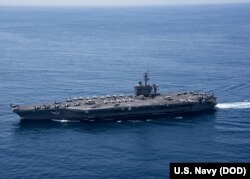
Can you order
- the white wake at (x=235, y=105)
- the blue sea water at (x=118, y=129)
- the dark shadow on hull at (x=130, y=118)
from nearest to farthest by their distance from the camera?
1. the blue sea water at (x=118, y=129)
2. the dark shadow on hull at (x=130, y=118)
3. the white wake at (x=235, y=105)

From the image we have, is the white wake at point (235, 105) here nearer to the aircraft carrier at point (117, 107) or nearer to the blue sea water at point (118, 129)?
the blue sea water at point (118, 129)

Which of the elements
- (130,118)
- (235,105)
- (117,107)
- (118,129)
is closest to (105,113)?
(117,107)

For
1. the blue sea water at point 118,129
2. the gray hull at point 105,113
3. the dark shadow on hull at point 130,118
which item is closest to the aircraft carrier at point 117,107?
the gray hull at point 105,113

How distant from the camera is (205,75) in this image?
151 metres

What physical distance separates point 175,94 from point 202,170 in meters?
76.2

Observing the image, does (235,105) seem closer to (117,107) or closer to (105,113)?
(117,107)

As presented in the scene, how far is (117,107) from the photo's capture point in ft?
364

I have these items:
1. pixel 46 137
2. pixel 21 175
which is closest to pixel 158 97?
pixel 46 137

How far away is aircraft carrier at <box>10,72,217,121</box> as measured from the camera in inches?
4321

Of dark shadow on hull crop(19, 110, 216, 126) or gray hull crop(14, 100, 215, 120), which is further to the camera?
gray hull crop(14, 100, 215, 120)

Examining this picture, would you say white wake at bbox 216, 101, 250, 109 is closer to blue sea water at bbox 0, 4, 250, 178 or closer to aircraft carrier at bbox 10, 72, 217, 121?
blue sea water at bbox 0, 4, 250, 178

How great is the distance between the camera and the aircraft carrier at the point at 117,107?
109750 mm

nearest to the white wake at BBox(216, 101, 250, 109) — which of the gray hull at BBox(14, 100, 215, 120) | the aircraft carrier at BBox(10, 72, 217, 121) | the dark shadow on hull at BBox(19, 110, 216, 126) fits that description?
the aircraft carrier at BBox(10, 72, 217, 121)

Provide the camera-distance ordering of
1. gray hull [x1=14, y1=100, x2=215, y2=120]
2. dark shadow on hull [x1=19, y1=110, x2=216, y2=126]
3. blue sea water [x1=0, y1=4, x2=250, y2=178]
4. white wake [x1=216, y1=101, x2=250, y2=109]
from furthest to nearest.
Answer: white wake [x1=216, y1=101, x2=250, y2=109]
gray hull [x1=14, y1=100, x2=215, y2=120]
dark shadow on hull [x1=19, y1=110, x2=216, y2=126]
blue sea water [x1=0, y1=4, x2=250, y2=178]
